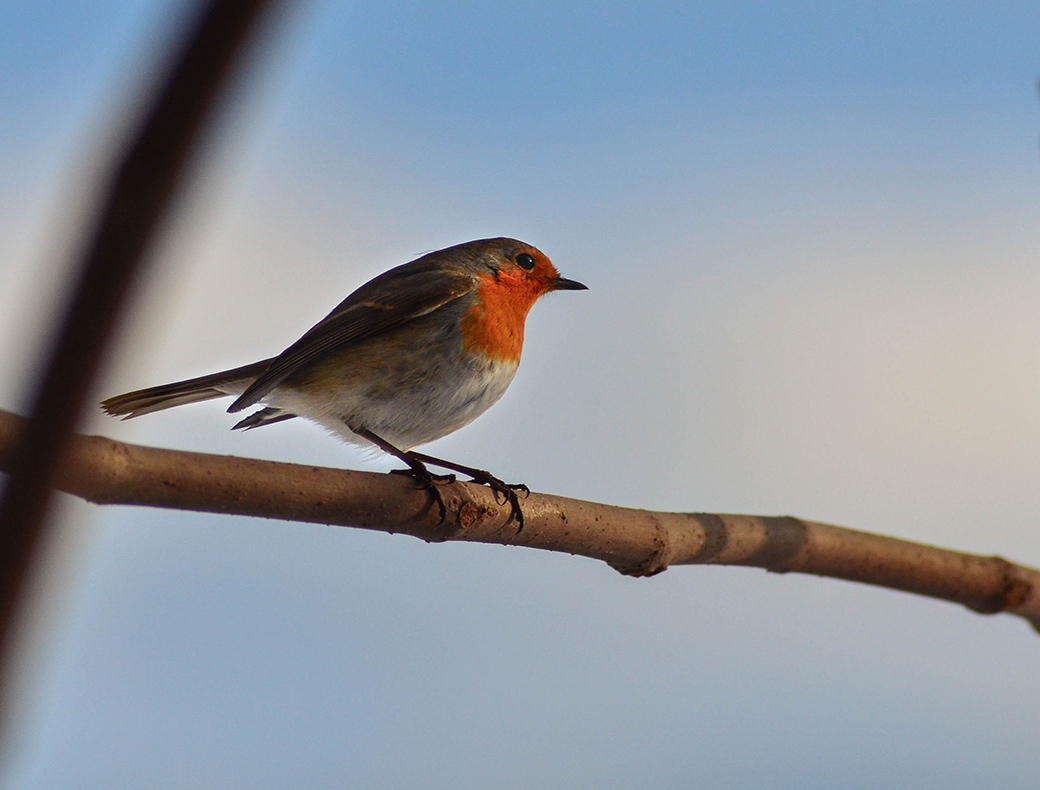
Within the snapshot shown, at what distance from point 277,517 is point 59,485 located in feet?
5.85

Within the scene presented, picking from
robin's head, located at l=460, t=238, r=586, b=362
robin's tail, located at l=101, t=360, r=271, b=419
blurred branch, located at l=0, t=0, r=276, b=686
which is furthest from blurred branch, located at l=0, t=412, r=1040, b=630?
robin's tail, located at l=101, t=360, r=271, b=419

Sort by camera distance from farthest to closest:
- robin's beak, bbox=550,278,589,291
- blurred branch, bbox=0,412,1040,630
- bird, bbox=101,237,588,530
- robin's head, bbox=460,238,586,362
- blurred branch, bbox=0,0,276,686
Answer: robin's beak, bbox=550,278,589,291 < robin's head, bbox=460,238,586,362 < bird, bbox=101,237,588,530 < blurred branch, bbox=0,412,1040,630 < blurred branch, bbox=0,0,276,686

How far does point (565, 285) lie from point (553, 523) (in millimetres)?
1749

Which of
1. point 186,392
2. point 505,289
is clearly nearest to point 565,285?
point 505,289

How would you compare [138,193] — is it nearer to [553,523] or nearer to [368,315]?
[553,523]

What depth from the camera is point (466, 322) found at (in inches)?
147

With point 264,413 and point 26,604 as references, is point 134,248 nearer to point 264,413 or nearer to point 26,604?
point 26,604

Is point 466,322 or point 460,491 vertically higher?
point 466,322

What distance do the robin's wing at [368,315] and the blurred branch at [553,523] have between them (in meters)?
1.03

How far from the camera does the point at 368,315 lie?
12.4ft

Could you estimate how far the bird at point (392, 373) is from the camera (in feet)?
11.7

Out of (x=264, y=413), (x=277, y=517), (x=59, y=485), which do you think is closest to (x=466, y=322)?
(x=264, y=413)

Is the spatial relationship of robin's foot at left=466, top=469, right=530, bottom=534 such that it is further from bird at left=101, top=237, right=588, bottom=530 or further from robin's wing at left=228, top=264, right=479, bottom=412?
robin's wing at left=228, top=264, right=479, bottom=412

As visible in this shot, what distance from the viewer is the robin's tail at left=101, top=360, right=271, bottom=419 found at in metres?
3.60
